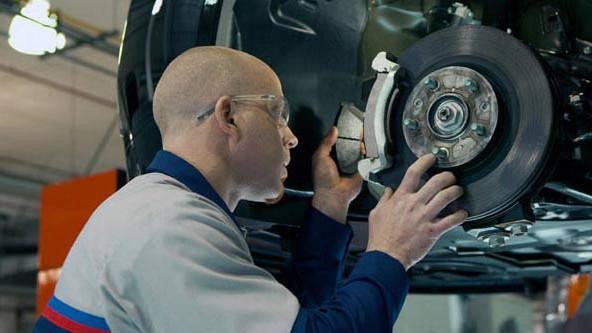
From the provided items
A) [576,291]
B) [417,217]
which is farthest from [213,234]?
[576,291]

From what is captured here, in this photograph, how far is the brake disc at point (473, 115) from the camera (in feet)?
4.27

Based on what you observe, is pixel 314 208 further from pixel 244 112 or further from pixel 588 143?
pixel 588 143

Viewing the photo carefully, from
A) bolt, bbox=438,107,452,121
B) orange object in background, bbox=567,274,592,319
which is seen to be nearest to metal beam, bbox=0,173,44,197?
orange object in background, bbox=567,274,592,319

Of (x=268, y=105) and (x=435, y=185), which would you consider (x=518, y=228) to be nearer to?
(x=435, y=185)

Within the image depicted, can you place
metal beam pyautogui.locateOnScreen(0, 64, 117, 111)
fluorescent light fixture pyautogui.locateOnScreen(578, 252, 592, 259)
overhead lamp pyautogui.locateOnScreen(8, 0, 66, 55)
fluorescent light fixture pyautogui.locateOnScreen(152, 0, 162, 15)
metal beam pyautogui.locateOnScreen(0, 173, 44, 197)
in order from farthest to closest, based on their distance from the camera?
1. metal beam pyautogui.locateOnScreen(0, 173, 44, 197)
2. metal beam pyautogui.locateOnScreen(0, 64, 117, 111)
3. overhead lamp pyautogui.locateOnScreen(8, 0, 66, 55)
4. fluorescent light fixture pyautogui.locateOnScreen(578, 252, 592, 259)
5. fluorescent light fixture pyautogui.locateOnScreen(152, 0, 162, 15)

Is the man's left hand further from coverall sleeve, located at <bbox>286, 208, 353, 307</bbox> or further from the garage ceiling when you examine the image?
the garage ceiling

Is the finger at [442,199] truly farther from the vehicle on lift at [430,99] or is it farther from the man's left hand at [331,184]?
the man's left hand at [331,184]

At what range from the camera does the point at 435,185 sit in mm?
Result: 1346

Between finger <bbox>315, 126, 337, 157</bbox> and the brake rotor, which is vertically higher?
the brake rotor

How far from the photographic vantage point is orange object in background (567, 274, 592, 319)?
4.12 meters

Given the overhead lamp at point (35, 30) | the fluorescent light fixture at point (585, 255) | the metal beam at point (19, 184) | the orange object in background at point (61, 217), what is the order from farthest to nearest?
the metal beam at point (19, 184)
the overhead lamp at point (35, 30)
the orange object in background at point (61, 217)
the fluorescent light fixture at point (585, 255)

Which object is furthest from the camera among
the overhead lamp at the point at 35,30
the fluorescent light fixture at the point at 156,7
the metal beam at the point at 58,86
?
the metal beam at the point at 58,86

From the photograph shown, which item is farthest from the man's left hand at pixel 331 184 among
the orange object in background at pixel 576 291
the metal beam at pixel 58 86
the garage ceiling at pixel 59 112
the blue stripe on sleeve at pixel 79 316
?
the metal beam at pixel 58 86

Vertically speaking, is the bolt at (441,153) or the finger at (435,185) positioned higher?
the bolt at (441,153)
